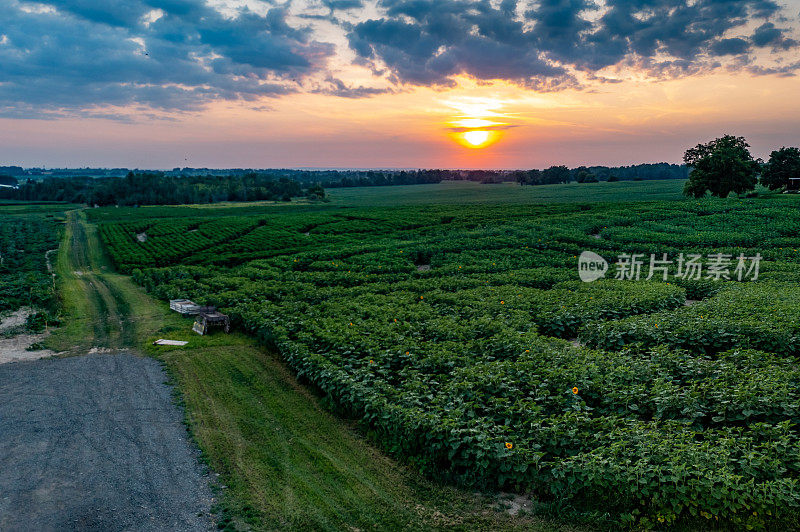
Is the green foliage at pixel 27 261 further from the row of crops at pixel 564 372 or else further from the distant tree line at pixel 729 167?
the distant tree line at pixel 729 167

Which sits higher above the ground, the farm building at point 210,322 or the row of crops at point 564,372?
the row of crops at point 564,372

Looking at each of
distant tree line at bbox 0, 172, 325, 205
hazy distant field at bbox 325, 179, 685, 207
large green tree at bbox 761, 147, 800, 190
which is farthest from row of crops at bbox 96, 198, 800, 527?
distant tree line at bbox 0, 172, 325, 205

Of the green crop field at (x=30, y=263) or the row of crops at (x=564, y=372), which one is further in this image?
the green crop field at (x=30, y=263)

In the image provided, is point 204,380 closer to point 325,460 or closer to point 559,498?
point 325,460

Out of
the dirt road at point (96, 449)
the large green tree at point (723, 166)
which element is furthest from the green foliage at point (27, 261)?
the large green tree at point (723, 166)

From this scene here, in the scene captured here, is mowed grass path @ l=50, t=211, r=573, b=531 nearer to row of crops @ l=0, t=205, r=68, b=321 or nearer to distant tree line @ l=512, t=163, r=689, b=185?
row of crops @ l=0, t=205, r=68, b=321

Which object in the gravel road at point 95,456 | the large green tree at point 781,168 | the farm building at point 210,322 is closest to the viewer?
the gravel road at point 95,456

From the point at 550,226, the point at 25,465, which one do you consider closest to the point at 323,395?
the point at 25,465

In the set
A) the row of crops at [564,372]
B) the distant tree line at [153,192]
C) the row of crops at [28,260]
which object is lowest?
the row of crops at [28,260]

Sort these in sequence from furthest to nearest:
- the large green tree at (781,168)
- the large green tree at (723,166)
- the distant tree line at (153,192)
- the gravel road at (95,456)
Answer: the distant tree line at (153,192)
the large green tree at (781,168)
the large green tree at (723,166)
the gravel road at (95,456)
